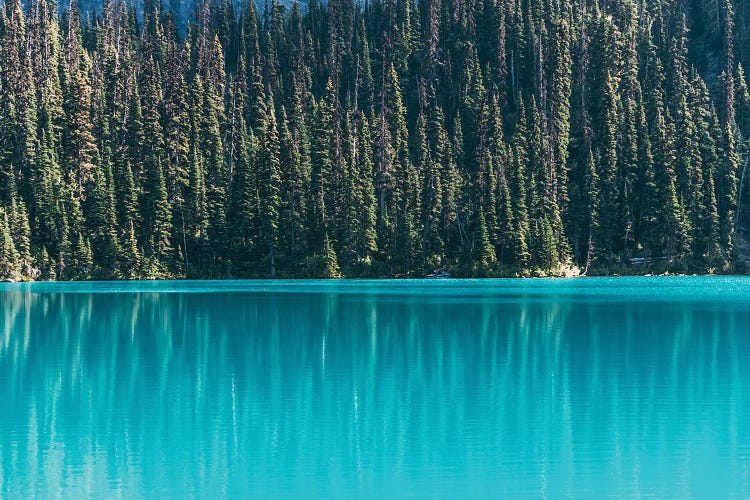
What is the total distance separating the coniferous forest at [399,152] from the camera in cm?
12344

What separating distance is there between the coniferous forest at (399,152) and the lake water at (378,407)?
70.1m

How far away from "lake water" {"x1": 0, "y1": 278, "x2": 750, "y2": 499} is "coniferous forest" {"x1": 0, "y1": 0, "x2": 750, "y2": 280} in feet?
230

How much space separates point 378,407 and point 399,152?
11799 centimetres

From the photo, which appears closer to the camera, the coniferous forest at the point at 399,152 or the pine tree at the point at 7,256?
the pine tree at the point at 7,256

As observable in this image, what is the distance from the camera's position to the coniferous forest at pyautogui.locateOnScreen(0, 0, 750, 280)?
405 ft

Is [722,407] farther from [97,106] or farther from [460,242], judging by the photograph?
[97,106]

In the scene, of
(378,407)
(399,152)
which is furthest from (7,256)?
(378,407)

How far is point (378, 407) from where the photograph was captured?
85.8 ft

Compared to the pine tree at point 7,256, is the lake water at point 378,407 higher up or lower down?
lower down

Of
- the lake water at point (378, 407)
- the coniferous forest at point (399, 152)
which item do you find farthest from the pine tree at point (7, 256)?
the lake water at point (378, 407)

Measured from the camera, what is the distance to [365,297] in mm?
78125

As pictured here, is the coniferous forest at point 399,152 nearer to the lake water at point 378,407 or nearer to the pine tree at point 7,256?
the pine tree at point 7,256

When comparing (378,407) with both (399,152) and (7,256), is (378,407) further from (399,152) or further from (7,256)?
(399,152)

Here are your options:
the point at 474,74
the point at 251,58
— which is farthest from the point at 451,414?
the point at 251,58
